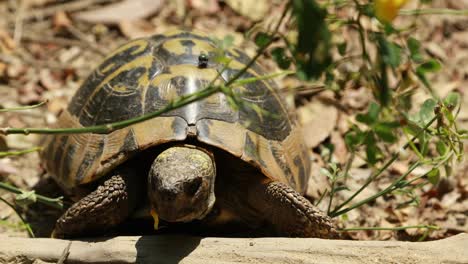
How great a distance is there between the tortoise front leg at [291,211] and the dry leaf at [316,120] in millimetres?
1197

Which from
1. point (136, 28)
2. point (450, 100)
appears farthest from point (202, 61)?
point (136, 28)

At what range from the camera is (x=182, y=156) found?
291 centimetres

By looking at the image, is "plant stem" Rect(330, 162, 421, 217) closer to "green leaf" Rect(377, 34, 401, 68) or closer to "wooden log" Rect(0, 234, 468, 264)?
"wooden log" Rect(0, 234, 468, 264)

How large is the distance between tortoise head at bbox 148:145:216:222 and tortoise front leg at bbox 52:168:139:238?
0.28m

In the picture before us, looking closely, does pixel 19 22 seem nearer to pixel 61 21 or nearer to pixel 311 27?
pixel 61 21

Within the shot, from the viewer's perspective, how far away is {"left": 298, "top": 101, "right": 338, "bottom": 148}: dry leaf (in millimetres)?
4375

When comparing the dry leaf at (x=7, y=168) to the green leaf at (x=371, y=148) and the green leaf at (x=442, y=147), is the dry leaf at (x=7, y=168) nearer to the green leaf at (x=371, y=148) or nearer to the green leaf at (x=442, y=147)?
the green leaf at (x=371, y=148)

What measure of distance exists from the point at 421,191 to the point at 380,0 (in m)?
2.35

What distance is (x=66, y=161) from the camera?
3426 mm

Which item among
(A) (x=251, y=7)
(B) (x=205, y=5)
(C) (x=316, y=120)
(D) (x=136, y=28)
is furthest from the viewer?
(B) (x=205, y=5)

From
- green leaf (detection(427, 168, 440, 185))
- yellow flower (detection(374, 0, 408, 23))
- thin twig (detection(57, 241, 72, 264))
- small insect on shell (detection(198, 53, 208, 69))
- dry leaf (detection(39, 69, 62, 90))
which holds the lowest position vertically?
thin twig (detection(57, 241, 72, 264))

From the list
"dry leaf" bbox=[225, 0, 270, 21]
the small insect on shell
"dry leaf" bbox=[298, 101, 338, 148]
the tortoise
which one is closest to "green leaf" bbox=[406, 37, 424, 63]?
the tortoise

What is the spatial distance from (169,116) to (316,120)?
1.66 meters

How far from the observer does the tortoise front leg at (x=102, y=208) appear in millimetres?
3078
